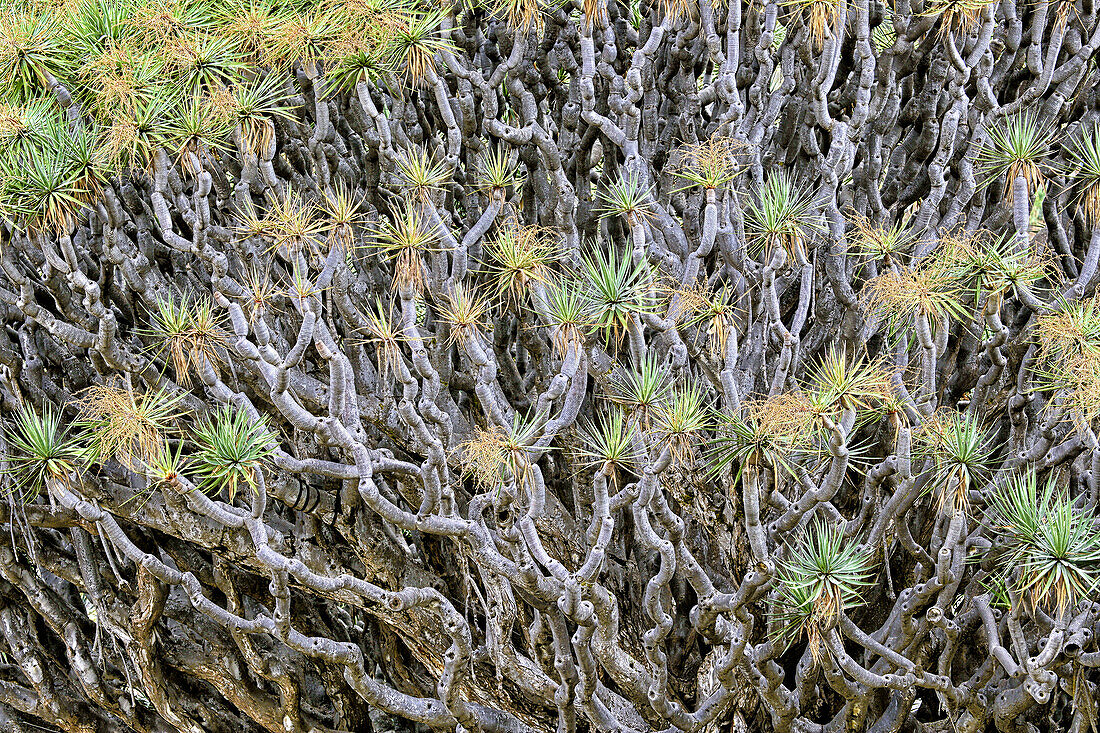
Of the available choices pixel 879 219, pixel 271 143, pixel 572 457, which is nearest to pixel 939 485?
pixel 879 219

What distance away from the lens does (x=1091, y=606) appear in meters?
2.93

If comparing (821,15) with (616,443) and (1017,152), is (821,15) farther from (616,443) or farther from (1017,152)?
(616,443)

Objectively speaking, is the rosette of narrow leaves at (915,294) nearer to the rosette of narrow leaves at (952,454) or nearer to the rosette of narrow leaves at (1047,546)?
the rosette of narrow leaves at (952,454)

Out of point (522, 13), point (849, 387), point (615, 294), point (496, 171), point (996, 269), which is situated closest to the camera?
point (849, 387)

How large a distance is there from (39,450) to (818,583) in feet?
7.61

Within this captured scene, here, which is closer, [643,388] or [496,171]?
[643,388]

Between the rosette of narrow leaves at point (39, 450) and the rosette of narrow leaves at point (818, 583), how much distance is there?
2.16 meters

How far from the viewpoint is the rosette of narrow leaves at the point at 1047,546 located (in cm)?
273

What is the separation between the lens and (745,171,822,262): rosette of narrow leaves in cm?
311

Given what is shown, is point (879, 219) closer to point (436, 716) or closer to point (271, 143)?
point (271, 143)

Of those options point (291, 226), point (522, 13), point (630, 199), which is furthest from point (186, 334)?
point (522, 13)

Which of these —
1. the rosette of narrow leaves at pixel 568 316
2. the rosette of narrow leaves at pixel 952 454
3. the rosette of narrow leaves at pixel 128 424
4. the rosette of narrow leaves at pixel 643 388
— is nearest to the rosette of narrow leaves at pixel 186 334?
the rosette of narrow leaves at pixel 128 424

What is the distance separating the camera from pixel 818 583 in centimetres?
299

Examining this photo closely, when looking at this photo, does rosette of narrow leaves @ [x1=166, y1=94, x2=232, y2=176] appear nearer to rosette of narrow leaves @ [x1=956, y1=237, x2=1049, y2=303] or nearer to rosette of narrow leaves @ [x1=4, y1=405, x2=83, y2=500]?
rosette of narrow leaves @ [x1=4, y1=405, x2=83, y2=500]
